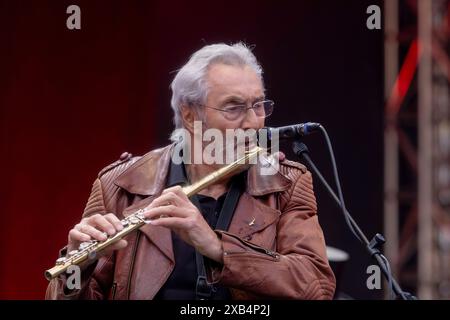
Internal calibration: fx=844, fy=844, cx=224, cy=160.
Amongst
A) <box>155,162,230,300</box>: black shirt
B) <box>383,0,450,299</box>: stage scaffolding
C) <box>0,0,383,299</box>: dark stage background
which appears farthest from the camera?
<box>383,0,450,299</box>: stage scaffolding

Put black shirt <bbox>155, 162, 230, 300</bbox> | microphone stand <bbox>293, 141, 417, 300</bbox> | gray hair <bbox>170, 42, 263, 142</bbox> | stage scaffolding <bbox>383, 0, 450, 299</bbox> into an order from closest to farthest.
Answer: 1. microphone stand <bbox>293, 141, 417, 300</bbox>
2. black shirt <bbox>155, 162, 230, 300</bbox>
3. gray hair <bbox>170, 42, 263, 142</bbox>
4. stage scaffolding <bbox>383, 0, 450, 299</bbox>

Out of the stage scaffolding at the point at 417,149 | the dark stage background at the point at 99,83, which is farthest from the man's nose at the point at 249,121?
the stage scaffolding at the point at 417,149

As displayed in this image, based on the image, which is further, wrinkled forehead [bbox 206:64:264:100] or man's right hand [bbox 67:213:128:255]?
wrinkled forehead [bbox 206:64:264:100]

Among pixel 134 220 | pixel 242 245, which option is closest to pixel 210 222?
pixel 242 245

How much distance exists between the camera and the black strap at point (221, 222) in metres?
2.43

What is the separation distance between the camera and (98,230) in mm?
2291

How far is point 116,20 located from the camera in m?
3.66

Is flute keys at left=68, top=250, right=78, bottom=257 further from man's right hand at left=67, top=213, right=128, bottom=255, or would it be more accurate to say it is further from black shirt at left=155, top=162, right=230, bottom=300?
black shirt at left=155, top=162, right=230, bottom=300

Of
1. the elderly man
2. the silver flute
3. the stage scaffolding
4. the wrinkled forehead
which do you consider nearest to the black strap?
the elderly man

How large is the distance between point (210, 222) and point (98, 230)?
41cm

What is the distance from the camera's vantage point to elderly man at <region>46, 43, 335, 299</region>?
2.35m

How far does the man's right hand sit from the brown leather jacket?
15 cm

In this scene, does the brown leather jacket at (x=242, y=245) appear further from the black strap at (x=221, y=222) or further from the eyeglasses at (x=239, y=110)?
the eyeglasses at (x=239, y=110)
